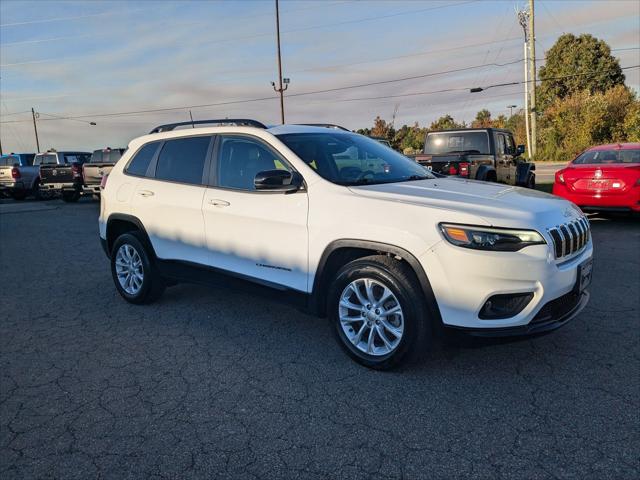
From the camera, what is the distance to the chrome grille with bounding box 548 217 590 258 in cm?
333

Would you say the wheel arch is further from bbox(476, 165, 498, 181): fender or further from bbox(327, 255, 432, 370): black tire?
bbox(476, 165, 498, 181): fender

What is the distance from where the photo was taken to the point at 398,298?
11.3ft

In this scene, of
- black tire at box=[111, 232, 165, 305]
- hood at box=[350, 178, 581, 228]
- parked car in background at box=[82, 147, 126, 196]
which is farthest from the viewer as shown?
parked car in background at box=[82, 147, 126, 196]

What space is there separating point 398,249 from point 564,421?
1.40 m

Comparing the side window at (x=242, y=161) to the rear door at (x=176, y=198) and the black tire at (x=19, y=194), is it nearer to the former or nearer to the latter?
the rear door at (x=176, y=198)

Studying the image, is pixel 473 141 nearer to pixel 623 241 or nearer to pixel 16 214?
pixel 623 241

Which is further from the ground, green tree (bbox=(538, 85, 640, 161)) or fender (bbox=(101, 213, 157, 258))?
green tree (bbox=(538, 85, 640, 161))

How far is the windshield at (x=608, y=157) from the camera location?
9.54m

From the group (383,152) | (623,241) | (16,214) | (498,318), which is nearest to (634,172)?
(623,241)

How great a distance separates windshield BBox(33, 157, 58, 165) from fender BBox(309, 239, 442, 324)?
19.8 m

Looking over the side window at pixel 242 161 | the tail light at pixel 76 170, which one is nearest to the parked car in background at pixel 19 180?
the tail light at pixel 76 170

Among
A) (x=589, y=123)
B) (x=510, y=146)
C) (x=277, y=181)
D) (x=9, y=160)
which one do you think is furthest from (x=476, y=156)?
(x=589, y=123)

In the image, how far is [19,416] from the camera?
10.5 ft

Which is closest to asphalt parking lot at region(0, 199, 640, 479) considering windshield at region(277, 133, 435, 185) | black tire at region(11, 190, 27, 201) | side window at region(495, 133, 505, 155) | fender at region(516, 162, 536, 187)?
windshield at region(277, 133, 435, 185)
